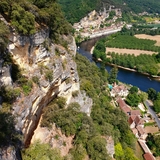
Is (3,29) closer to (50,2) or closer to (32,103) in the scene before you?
(32,103)

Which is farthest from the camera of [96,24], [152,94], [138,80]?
[96,24]

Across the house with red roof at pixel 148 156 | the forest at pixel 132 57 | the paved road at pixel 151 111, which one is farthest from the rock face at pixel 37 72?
the forest at pixel 132 57

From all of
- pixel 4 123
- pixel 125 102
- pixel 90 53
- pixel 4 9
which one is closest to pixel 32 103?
pixel 4 123

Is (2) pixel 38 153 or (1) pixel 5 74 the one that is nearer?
(1) pixel 5 74

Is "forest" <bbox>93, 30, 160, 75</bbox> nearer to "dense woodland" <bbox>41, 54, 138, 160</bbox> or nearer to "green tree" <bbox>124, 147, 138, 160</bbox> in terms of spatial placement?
"dense woodland" <bbox>41, 54, 138, 160</bbox>

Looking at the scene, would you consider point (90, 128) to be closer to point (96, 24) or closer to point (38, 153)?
point (38, 153)

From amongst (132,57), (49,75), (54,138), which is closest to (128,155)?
(54,138)

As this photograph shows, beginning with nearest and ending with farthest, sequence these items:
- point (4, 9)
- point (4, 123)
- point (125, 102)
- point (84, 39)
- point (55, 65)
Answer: point (4, 123) → point (4, 9) → point (55, 65) → point (125, 102) → point (84, 39)

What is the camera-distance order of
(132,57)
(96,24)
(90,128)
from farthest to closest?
1. (96,24)
2. (132,57)
3. (90,128)
